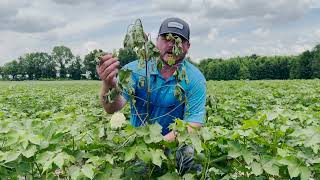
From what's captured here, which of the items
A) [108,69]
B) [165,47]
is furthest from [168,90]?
[108,69]

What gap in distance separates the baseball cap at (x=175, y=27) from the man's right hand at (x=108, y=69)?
2.64 ft

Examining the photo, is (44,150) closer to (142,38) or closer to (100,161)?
(100,161)

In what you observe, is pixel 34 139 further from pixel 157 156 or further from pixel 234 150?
pixel 234 150

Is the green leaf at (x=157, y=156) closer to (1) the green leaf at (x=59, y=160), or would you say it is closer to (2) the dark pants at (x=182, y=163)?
(2) the dark pants at (x=182, y=163)

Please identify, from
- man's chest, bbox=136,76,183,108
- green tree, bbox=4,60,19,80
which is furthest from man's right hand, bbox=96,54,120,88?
green tree, bbox=4,60,19,80

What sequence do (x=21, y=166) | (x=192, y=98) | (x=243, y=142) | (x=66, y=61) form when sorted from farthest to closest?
(x=66, y=61), (x=192, y=98), (x=243, y=142), (x=21, y=166)

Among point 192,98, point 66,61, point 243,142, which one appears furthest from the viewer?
point 66,61

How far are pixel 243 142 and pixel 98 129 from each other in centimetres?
84

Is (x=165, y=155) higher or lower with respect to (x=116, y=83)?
lower

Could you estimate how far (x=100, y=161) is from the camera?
2627 millimetres

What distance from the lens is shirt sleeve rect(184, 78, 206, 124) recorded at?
353cm

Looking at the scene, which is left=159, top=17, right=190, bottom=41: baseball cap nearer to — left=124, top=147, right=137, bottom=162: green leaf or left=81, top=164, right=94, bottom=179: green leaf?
left=124, top=147, right=137, bottom=162: green leaf

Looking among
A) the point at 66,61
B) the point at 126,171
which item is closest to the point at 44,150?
the point at 126,171

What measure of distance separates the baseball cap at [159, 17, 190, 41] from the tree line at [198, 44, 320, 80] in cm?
9165
